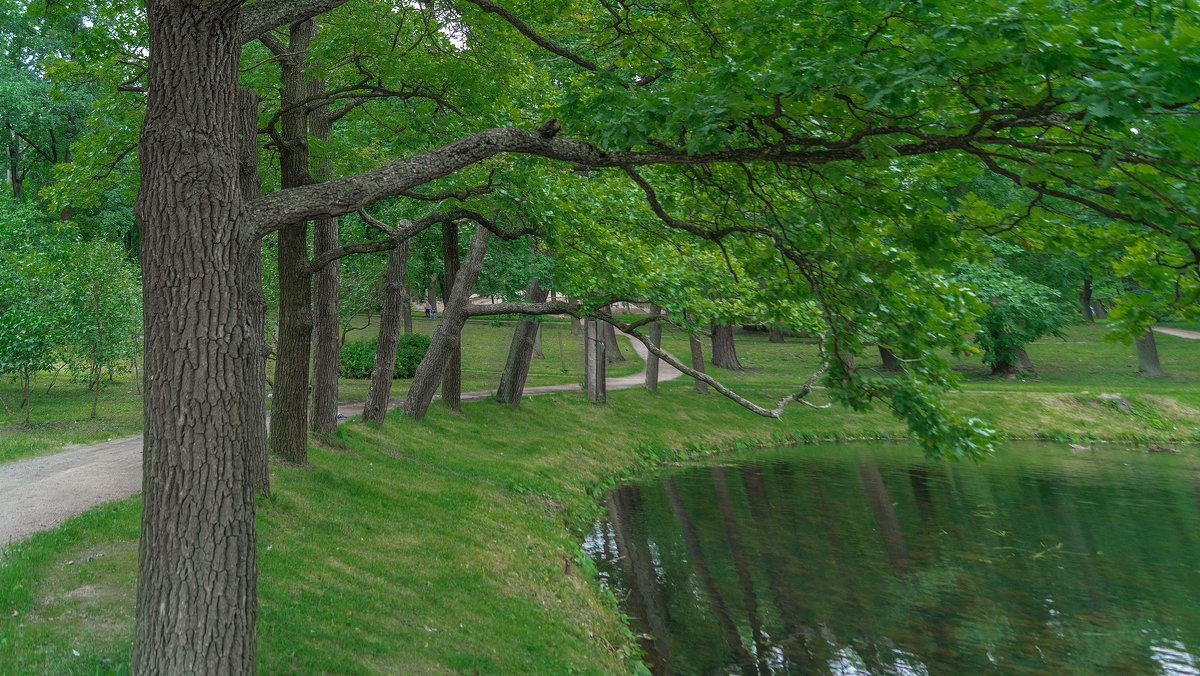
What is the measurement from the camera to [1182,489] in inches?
808

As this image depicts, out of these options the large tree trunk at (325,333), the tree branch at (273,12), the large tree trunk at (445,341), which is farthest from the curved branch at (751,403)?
the large tree trunk at (445,341)

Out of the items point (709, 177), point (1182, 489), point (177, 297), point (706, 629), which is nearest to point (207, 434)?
point (177, 297)

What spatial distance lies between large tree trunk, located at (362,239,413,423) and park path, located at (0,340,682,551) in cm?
426

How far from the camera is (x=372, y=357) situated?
28.2 m

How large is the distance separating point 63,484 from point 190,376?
26.5ft

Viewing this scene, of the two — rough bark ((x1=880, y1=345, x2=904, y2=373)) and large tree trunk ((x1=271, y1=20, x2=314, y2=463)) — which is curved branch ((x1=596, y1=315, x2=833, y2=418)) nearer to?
rough bark ((x1=880, y1=345, x2=904, y2=373))

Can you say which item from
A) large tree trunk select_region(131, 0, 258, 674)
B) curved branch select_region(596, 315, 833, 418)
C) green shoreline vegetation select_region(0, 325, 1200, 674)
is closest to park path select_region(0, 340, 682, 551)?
green shoreline vegetation select_region(0, 325, 1200, 674)

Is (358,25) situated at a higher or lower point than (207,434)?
higher

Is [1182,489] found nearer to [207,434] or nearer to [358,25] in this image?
[358,25]

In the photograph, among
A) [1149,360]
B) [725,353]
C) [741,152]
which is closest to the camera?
[741,152]

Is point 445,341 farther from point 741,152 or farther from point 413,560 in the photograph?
point 741,152

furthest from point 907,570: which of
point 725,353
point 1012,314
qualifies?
point 1012,314

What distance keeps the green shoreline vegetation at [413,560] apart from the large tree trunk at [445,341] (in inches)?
22.6

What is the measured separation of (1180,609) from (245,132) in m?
15.0
